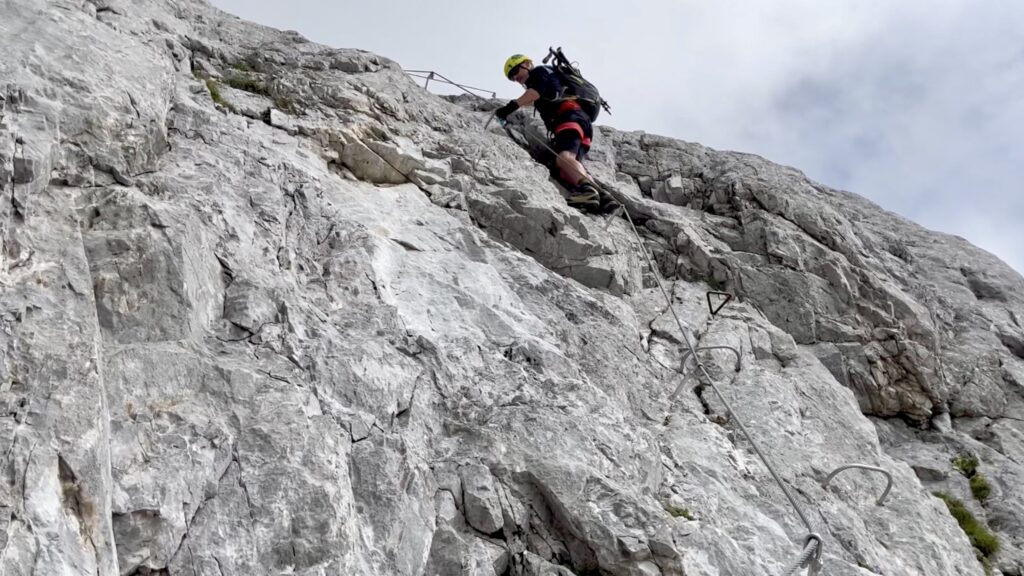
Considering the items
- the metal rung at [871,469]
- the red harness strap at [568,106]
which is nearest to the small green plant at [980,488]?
the metal rung at [871,469]

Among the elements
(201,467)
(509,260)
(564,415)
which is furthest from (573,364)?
(201,467)

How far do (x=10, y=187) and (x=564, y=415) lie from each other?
462 centimetres

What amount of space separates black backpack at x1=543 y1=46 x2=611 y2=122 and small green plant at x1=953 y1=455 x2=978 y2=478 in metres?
7.89

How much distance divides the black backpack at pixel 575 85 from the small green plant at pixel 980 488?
8.19 m

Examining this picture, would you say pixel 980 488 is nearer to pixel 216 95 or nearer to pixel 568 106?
pixel 568 106

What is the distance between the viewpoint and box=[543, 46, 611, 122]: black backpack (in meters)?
13.9

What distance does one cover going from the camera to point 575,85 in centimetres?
1405

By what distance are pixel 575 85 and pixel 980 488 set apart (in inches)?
348

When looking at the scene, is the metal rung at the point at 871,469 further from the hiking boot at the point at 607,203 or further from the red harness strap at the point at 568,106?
the red harness strap at the point at 568,106

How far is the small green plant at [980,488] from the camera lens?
10008 mm

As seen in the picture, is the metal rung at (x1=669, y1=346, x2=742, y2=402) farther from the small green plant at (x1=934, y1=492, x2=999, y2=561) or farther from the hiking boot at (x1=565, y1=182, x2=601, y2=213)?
the hiking boot at (x1=565, y1=182, x2=601, y2=213)

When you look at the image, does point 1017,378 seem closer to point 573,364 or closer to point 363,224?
point 573,364

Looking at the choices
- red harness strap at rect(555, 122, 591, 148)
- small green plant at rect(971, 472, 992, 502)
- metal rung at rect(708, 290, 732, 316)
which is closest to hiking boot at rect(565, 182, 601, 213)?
red harness strap at rect(555, 122, 591, 148)

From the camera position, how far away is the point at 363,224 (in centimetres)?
859
